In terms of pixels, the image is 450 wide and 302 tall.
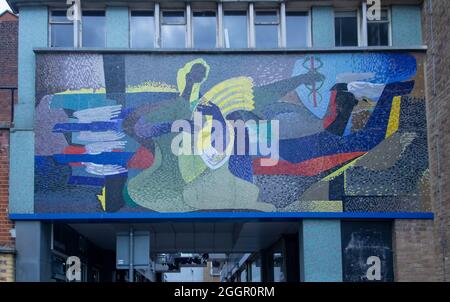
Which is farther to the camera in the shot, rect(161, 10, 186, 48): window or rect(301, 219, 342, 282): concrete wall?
rect(161, 10, 186, 48): window

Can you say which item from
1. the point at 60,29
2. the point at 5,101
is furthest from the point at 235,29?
the point at 5,101

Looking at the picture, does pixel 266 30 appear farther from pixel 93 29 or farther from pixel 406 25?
pixel 93 29

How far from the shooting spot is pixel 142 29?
16.3m

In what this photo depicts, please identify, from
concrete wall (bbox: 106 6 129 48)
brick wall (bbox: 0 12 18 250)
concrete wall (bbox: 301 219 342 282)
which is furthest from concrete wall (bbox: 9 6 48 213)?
concrete wall (bbox: 301 219 342 282)

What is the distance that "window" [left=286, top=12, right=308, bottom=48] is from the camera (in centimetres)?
1631

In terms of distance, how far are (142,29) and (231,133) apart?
130 inches

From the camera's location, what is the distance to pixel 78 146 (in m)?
15.4

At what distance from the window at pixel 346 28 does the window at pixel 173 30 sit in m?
3.59

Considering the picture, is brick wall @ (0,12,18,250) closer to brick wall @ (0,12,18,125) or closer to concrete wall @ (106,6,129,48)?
brick wall @ (0,12,18,125)

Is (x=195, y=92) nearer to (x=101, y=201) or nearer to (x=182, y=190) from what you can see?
(x=182, y=190)

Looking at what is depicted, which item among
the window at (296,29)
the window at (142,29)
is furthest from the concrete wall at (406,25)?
the window at (142,29)

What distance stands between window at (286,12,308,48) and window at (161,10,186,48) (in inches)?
96.9
